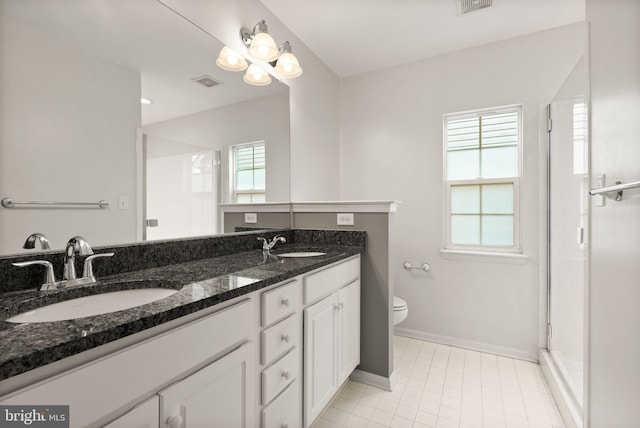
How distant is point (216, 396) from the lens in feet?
2.96

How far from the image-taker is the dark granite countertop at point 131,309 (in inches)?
21.7

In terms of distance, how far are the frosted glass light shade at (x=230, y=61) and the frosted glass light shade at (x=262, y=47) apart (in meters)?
0.09

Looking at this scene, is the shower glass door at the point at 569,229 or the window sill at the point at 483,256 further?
the window sill at the point at 483,256

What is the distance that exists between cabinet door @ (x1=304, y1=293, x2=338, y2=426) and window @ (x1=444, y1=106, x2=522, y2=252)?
61.2 inches

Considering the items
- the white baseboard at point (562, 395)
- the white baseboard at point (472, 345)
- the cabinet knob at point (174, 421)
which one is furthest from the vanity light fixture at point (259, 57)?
the white baseboard at point (562, 395)

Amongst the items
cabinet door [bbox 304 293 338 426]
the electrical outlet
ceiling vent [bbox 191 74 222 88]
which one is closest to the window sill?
the electrical outlet

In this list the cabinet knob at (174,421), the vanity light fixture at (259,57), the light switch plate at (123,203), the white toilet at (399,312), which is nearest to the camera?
the cabinet knob at (174,421)

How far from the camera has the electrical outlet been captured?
2.10 metres

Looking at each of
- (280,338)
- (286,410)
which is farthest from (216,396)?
(286,410)

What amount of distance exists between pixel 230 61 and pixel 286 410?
1.92 metres

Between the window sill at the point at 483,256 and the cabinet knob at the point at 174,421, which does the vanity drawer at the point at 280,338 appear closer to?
the cabinet knob at the point at 174,421

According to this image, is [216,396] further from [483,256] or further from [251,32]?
[483,256]

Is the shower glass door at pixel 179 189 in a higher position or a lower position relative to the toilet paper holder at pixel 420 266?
higher

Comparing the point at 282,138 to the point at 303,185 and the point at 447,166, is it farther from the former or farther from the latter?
the point at 447,166
